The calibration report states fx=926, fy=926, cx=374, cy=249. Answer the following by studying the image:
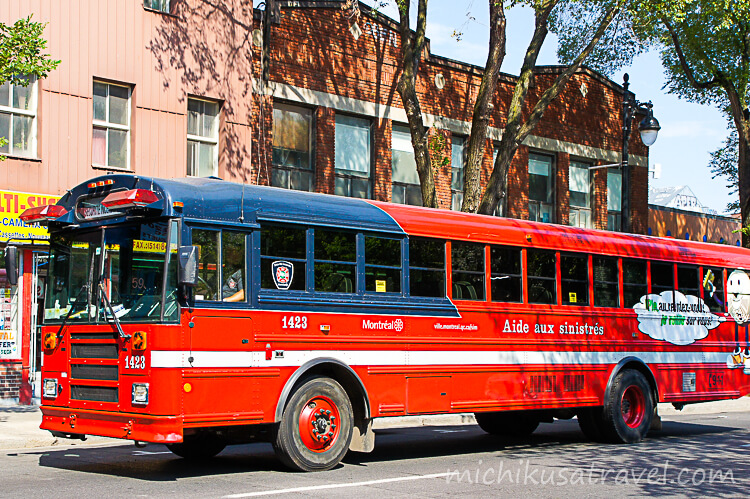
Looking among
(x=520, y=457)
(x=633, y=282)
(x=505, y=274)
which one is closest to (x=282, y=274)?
(x=505, y=274)

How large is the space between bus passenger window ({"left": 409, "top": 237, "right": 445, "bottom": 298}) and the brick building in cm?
890

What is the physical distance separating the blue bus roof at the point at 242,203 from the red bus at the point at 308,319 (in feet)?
0.07

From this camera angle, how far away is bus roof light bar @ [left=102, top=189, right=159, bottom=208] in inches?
380

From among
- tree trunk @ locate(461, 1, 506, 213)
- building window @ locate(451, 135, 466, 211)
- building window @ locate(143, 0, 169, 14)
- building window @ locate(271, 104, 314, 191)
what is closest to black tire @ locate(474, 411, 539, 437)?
tree trunk @ locate(461, 1, 506, 213)

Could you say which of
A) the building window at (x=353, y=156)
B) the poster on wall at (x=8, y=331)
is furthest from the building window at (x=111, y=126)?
the building window at (x=353, y=156)

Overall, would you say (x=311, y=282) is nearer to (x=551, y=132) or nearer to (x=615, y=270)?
(x=615, y=270)

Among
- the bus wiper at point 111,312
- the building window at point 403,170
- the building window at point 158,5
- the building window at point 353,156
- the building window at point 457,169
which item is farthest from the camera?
the building window at point 457,169

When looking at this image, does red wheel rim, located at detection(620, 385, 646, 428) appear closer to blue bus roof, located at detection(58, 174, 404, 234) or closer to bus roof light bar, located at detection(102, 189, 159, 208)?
blue bus roof, located at detection(58, 174, 404, 234)

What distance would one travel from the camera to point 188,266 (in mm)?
9312

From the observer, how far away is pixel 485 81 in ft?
66.3

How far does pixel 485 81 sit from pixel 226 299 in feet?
38.6

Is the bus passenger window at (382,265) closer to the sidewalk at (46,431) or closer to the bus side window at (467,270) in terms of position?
the bus side window at (467,270)

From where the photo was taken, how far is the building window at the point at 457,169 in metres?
26.2

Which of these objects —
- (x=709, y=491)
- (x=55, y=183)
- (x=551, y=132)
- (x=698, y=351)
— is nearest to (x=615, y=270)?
(x=698, y=351)
